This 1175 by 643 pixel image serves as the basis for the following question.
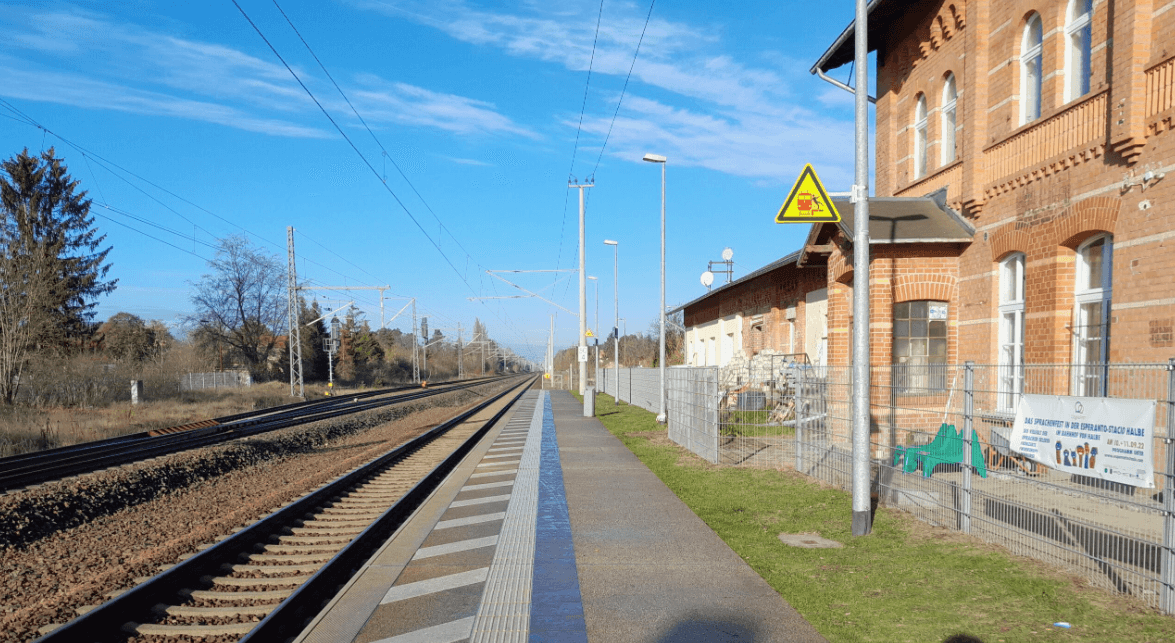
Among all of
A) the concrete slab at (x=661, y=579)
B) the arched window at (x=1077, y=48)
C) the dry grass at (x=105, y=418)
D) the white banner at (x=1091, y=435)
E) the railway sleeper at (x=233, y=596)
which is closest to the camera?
the concrete slab at (x=661, y=579)

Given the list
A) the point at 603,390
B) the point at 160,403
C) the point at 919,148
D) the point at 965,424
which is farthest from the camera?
the point at 603,390

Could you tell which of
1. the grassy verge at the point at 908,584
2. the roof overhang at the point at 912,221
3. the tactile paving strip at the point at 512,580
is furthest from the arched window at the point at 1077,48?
the tactile paving strip at the point at 512,580

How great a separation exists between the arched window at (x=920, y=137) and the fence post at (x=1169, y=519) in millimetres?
11253

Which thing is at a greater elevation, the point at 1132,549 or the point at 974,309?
the point at 974,309

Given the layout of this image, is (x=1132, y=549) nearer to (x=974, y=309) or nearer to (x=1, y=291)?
(x=974, y=309)

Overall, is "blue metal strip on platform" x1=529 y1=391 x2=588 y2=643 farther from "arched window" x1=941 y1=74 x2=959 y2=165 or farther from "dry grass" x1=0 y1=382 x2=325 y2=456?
"dry grass" x1=0 y1=382 x2=325 y2=456

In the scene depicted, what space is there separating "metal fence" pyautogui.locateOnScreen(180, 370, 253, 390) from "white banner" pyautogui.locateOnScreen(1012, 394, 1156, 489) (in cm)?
4412

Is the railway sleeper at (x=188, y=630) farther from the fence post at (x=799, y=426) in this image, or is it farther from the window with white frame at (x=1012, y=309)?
the window with white frame at (x=1012, y=309)

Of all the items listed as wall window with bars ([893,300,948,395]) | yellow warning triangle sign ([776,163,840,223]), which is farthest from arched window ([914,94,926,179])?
yellow warning triangle sign ([776,163,840,223])

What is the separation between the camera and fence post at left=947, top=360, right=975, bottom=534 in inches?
309

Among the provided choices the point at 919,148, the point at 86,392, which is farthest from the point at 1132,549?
the point at 86,392

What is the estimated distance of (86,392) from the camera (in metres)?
29.2

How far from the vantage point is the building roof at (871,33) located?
52.0 feet

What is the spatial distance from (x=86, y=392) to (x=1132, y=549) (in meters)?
32.8
